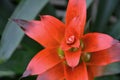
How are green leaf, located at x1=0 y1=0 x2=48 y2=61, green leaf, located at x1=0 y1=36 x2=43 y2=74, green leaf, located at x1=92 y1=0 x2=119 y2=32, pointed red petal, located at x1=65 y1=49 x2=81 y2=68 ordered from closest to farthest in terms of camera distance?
1. pointed red petal, located at x1=65 y1=49 x2=81 y2=68
2. green leaf, located at x1=0 y1=0 x2=48 y2=61
3. green leaf, located at x1=0 y1=36 x2=43 y2=74
4. green leaf, located at x1=92 y1=0 x2=119 y2=32

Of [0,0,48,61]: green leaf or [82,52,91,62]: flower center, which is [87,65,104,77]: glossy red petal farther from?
[0,0,48,61]: green leaf

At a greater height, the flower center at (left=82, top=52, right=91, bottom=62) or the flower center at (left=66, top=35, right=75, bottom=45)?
the flower center at (left=66, top=35, right=75, bottom=45)

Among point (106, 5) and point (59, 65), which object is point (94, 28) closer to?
point (106, 5)

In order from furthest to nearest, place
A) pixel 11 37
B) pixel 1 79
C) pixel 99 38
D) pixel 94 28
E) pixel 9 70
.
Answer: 1. pixel 1 79
2. pixel 94 28
3. pixel 9 70
4. pixel 11 37
5. pixel 99 38

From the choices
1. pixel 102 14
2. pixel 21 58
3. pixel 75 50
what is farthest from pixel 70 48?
pixel 102 14

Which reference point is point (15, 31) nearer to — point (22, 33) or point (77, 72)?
point (22, 33)

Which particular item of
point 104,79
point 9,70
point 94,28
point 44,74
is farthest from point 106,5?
point 44,74

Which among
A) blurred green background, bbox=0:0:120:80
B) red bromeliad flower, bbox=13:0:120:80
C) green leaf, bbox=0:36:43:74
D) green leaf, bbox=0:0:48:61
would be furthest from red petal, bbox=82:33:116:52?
green leaf, bbox=0:36:43:74
